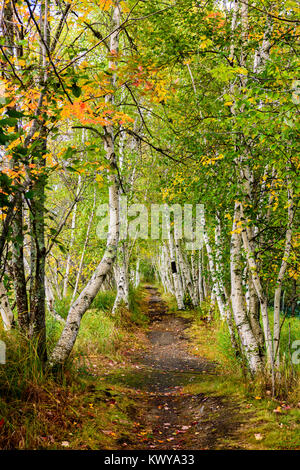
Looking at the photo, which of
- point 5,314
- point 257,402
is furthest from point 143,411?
point 5,314

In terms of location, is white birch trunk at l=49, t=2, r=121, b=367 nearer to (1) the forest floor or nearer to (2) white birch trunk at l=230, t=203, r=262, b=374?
(1) the forest floor

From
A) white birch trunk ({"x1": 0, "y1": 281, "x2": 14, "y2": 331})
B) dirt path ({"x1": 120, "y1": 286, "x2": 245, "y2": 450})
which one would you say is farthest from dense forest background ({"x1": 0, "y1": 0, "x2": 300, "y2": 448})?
dirt path ({"x1": 120, "y1": 286, "x2": 245, "y2": 450})

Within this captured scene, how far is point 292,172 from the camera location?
4145 millimetres

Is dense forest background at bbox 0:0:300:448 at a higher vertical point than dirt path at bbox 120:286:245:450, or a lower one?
higher

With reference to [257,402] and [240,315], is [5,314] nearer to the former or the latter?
[240,315]

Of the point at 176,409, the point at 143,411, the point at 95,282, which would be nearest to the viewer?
the point at 95,282

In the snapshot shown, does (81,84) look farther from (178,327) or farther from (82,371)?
(178,327)

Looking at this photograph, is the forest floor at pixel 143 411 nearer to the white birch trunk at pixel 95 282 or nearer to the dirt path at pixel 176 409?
the dirt path at pixel 176 409

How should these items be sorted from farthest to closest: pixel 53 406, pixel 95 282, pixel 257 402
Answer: pixel 95 282 → pixel 257 402 → pixel 53 406

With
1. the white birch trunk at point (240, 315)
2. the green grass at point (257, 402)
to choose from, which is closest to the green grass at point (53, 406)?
the green grass at point (257, 402)

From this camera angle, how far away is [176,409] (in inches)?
204

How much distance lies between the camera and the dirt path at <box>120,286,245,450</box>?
12.9ft

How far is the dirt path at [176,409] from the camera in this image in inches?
155

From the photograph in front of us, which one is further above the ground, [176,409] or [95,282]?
[95,282]
